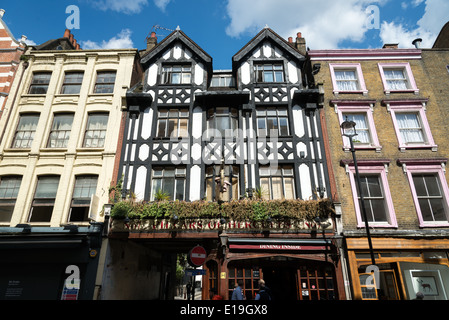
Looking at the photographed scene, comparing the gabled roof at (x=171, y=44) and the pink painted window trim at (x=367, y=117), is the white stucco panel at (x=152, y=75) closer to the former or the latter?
the gabled roof at (x=171, y=44)

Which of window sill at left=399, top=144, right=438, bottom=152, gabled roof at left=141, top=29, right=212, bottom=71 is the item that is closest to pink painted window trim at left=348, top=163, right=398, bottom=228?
window sill at left=399, top=144, right=438, bottom=152

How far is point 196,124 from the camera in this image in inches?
559

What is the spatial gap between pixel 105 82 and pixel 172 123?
16.9 ft

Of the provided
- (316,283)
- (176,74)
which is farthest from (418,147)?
(176,74)

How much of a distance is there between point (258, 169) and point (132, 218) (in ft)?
21.1

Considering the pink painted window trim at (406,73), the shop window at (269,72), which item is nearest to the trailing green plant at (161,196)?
the shop window at (269,72)

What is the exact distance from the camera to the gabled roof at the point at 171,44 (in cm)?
1567

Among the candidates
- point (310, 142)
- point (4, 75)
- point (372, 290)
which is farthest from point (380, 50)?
point (4, 75)

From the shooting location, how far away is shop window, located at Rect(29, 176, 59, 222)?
41.9 ft

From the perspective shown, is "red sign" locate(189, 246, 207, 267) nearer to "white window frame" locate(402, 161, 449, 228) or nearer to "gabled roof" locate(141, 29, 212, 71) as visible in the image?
"white window frame" locate(402, 161, 449, 228)

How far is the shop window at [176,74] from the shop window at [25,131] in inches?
302

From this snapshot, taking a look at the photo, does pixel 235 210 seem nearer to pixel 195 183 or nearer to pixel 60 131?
pixel 195 183

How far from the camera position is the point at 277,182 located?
42.7 ft

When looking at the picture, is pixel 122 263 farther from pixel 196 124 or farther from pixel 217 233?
pixel 196 124
